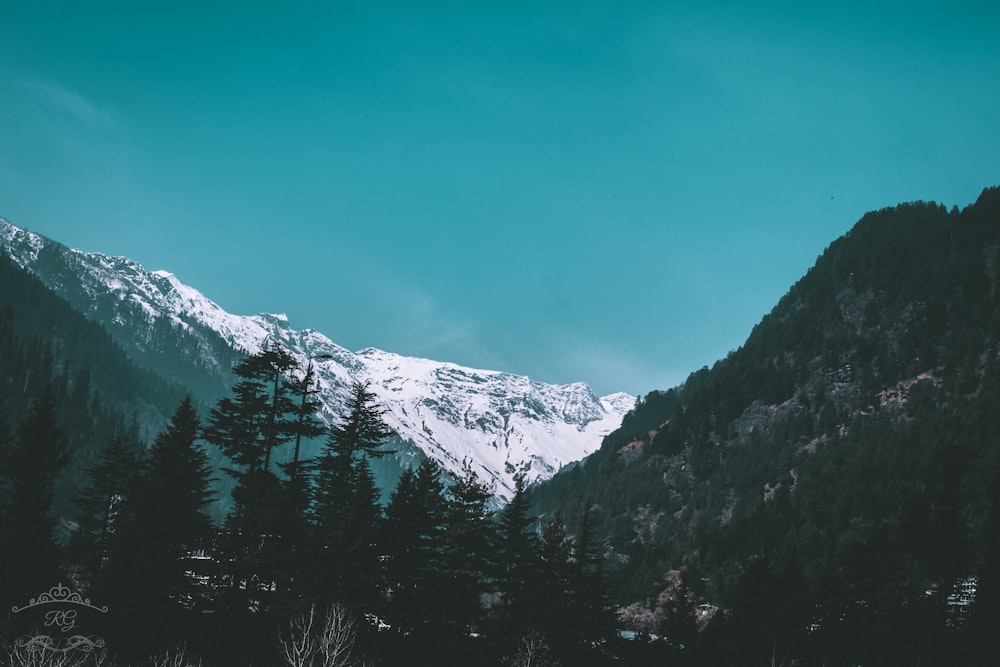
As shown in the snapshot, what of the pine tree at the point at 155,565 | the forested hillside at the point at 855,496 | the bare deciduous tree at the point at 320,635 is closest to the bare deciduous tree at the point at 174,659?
the pine tree at the point at 155,565

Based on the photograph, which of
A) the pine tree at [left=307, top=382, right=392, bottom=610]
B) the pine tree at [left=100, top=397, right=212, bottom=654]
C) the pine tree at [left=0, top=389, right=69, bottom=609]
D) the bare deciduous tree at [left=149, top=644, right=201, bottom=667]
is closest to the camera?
the bare deciduous tree at [left=149, top=644, right=201, bottom=667]

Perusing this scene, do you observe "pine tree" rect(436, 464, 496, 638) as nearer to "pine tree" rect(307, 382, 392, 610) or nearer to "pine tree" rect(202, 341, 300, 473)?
"pine tree" rect(307, 382, 392, 610)

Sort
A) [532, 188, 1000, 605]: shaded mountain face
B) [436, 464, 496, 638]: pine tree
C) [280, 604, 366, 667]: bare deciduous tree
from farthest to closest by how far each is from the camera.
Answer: [532, 188, 1000, 605]: shaded mountain face, [436, 464, 496, 638]: pine tree, [280, 604, 366, 667]: bare deciduous tree

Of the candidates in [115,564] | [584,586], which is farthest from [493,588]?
[115,564]

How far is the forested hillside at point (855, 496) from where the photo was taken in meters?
54.7

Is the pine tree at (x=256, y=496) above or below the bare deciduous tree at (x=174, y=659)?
above

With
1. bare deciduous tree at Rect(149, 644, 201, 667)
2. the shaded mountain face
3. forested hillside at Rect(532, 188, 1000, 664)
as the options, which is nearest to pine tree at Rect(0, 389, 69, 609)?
bare deciduous tree at Rect(149, 644, 201, 667)

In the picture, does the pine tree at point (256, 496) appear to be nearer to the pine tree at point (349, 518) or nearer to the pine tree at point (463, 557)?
the pine tree at point (349, 518)

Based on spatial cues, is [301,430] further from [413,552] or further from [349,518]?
[413,552]

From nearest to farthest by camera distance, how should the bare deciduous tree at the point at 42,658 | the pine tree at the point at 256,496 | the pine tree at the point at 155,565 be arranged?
1. the bare deciduous tree at the point at 42,658
2. the pine tree at the point at 155,565
3. the pine tree at the point at 256,496

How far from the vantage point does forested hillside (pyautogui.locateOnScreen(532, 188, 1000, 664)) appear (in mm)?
54719

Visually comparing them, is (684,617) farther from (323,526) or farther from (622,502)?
(622,502)

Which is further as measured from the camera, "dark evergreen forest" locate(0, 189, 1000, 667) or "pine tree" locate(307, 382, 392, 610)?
"pine tree" locate(307, 382, 392, 610)

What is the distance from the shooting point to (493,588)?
41.0 m
